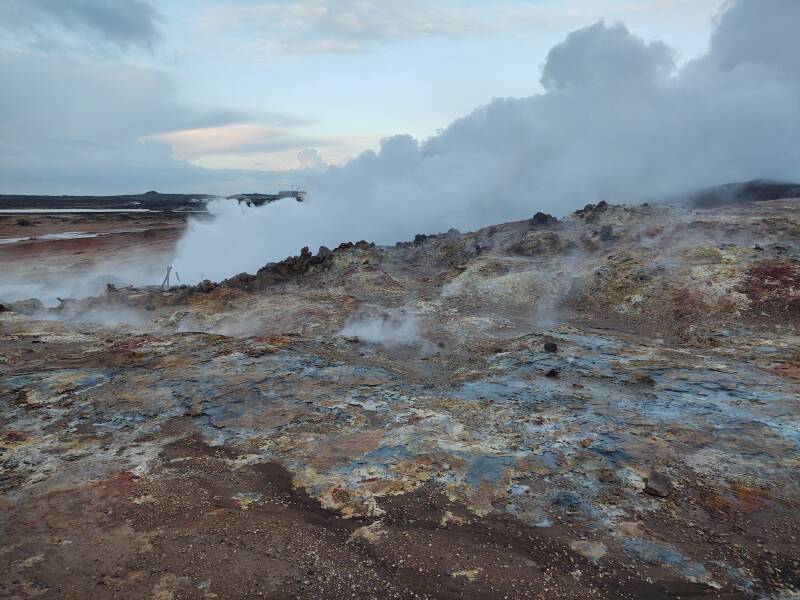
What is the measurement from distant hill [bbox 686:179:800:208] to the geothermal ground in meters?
14.1

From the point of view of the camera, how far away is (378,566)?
431 centimetres

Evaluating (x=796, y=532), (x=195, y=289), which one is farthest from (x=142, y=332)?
(x=796, y=532)

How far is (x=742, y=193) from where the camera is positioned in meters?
26.3

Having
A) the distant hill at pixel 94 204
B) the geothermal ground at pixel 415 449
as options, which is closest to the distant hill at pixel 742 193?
the geothermal ground at pixel 415 449

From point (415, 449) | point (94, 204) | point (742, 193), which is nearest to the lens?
point (415, 449)

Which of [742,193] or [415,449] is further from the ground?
[742,193]

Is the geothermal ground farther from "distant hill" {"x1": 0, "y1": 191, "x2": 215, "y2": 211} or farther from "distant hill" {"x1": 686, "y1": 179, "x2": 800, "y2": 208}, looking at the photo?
Answer: "distant hill" {"x1": 0, "y1": 191, "x2": 215, "y2": 211}

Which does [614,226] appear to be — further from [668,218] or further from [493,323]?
[493,323]

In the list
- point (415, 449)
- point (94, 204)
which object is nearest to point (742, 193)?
point (415, 449)

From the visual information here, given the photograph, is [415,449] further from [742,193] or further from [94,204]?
[94,204]

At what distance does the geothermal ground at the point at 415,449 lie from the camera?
14.0 feet

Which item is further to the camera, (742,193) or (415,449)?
(742,193)

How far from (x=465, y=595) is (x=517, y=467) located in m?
2.03

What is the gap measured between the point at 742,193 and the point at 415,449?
93.4 ft
